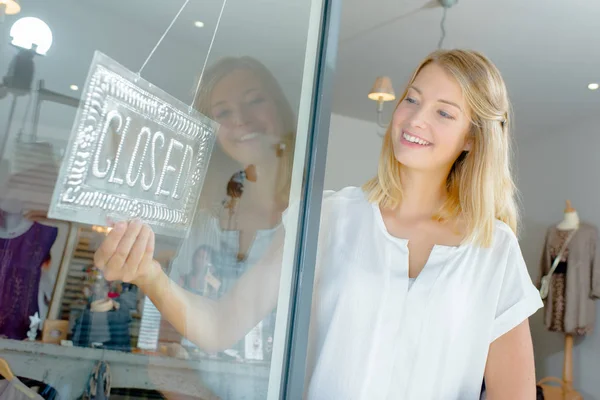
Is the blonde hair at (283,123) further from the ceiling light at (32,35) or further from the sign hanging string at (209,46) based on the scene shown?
the ceiling light at (32,35)

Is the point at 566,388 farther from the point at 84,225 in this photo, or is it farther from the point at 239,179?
the point at 84,225

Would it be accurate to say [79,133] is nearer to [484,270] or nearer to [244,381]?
[244,381]

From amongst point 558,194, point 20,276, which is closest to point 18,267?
point 20,276

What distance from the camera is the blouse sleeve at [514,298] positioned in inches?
34.3

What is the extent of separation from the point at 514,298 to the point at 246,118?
1.79 ft

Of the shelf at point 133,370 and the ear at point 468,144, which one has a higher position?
the ear at point 468,144

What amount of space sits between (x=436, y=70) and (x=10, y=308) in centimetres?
80

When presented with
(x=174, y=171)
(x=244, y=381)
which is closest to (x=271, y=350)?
(x=244, y=381)

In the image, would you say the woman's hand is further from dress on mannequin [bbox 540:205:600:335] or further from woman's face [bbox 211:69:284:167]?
dress on mannequin [bbox 540:205:600:335]

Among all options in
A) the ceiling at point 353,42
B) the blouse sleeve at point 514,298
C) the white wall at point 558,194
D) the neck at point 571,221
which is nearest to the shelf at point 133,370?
the ceiling at point 353,42

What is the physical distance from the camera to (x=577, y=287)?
3.33m

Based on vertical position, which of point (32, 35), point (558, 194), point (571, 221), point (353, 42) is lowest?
point (32, 35)

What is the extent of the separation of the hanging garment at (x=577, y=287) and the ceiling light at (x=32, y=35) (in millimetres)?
3503

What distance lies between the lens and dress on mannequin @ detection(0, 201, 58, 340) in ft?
1.18
